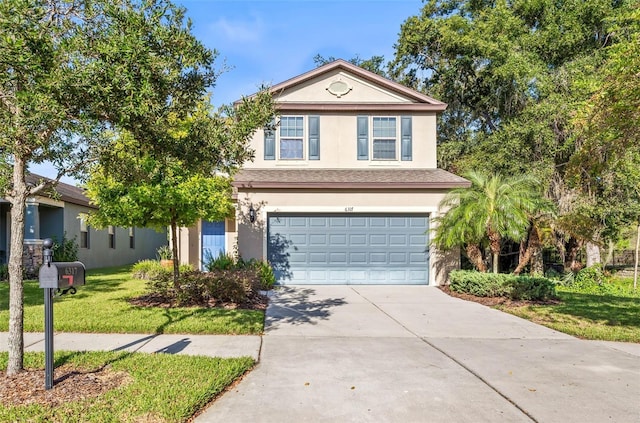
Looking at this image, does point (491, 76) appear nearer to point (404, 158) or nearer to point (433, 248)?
point (404, 158)

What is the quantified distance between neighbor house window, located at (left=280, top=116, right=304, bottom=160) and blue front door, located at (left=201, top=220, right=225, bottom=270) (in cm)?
349

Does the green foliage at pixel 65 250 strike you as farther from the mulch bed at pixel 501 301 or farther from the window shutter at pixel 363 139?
the mulch bed at pixel 501 301

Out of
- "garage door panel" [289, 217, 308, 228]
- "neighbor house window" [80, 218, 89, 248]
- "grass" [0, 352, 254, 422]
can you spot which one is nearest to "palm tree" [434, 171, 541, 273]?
"garage door panel" [289, 217, 308, 228]

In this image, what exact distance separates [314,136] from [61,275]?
1083 cm

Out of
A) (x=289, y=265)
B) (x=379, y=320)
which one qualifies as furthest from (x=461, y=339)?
(x=289, y=265)

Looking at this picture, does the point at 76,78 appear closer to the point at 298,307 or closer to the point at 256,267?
the point at 298,307

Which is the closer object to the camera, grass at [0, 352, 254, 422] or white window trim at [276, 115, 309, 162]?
grass at [0, 352, 254, 422]

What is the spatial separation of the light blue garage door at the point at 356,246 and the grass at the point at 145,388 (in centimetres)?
787

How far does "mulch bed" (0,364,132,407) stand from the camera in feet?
13.4

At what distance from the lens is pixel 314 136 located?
47.4ft

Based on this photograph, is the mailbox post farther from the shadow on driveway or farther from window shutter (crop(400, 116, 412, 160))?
window shutter (crop(400, 116, 412, 160))

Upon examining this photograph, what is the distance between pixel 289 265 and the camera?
1323 cm

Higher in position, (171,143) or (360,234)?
(171,143)

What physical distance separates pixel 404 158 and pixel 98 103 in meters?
11.6
